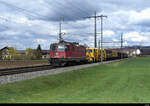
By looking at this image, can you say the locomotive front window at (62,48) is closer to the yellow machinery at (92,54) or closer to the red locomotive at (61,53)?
the red locomotive at (61,53)

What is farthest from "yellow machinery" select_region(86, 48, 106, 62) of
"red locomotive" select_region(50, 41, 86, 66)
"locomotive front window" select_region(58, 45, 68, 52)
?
"locomotive front window" select_region(58, 45, 68, 52)

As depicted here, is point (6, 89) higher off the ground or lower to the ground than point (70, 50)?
lower

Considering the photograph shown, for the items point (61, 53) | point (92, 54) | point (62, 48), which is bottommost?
point (92, 54)

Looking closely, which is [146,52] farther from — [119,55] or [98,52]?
[98,52]

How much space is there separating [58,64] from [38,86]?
1635 cm

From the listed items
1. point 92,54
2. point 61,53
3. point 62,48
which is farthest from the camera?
point 92,54

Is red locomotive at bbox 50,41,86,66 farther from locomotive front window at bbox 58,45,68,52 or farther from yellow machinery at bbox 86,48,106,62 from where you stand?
yellow machinery at bbox 86,48,106,62

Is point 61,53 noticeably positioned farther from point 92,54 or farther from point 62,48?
point 92,54

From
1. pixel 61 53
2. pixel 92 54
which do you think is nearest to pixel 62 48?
pixel 61 53

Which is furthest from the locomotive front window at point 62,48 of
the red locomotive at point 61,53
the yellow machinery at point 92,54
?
the yellow machinery at point 92,54

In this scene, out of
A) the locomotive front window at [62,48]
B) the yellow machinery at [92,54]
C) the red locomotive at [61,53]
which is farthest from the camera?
the yellow machinery at [92,54]

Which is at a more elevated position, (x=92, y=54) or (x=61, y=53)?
(x=61, y=53)

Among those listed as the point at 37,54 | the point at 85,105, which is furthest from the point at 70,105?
the point at 37,54

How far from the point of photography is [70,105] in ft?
25.0
